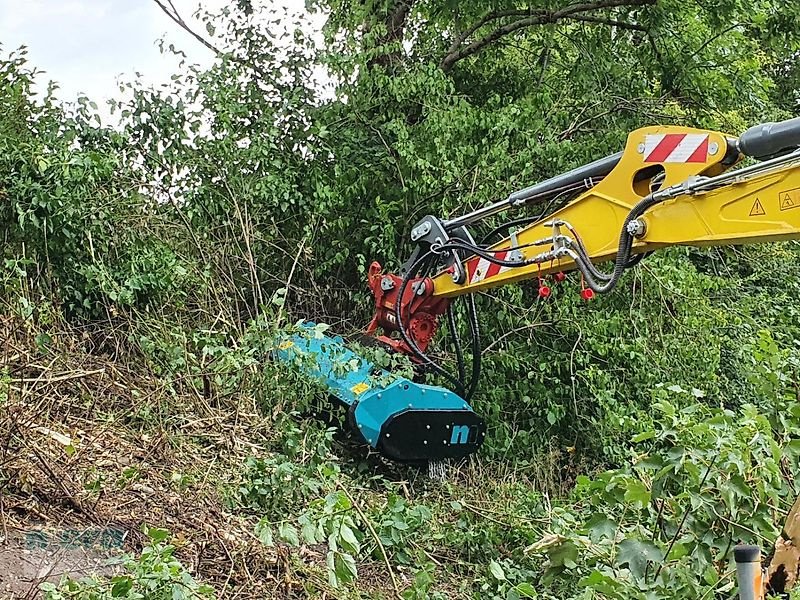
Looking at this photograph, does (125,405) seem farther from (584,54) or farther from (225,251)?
(584,54)

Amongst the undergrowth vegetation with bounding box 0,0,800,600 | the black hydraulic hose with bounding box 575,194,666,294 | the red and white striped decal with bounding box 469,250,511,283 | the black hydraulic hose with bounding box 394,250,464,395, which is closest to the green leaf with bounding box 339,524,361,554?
the undergrowth vegetation with bounding box 0,0,800,600

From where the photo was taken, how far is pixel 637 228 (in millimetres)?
4238

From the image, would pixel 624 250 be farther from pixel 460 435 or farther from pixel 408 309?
pixel 408 309

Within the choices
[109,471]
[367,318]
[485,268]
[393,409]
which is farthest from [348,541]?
[367,318]

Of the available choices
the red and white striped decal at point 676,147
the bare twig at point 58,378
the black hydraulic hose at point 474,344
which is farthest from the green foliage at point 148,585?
the black hydraulic hose at point 474,344

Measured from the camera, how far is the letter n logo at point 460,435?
17.4 ft

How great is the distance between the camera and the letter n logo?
208 inches

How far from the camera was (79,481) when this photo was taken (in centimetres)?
379

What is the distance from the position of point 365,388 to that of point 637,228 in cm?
192

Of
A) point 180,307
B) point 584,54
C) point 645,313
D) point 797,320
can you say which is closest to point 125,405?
point 180,307

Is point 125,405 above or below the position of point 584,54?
below

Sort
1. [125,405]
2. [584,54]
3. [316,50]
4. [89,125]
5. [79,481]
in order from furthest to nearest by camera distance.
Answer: [584,54] < [316,50] < [89,125] < [125,405] < [79,481]

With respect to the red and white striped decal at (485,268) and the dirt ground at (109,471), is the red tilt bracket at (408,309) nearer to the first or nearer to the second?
the red and white striped decal at (485,268)

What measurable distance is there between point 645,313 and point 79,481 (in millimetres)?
4599
